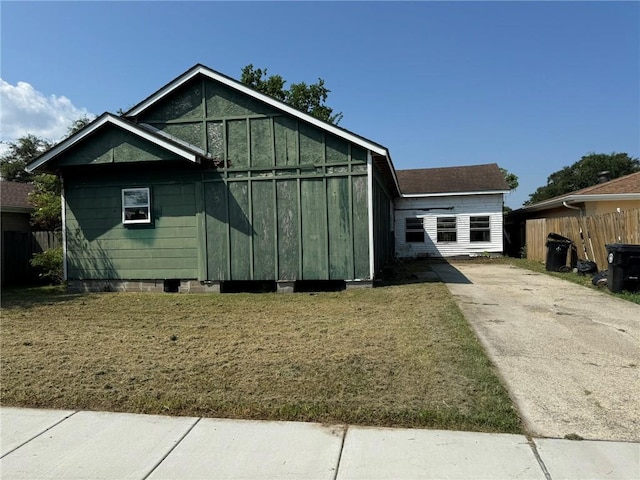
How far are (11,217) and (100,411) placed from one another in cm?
1514

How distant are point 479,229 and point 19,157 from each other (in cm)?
3739

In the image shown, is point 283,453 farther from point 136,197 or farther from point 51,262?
point 51,262

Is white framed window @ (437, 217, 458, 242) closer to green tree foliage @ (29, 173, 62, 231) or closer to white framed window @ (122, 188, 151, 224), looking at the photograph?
white framed window @ (122, 188, 151, 224)

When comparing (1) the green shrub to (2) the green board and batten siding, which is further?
(1) the green shrub

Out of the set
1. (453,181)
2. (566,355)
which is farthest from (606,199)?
(566,355)

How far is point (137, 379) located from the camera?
175 inches

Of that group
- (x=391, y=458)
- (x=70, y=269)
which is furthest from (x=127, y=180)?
(x=391, y=458)

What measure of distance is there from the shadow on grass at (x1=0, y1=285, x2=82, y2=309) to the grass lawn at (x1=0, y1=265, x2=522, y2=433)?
1.23 metres

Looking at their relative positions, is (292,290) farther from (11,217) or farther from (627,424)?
(11,217)

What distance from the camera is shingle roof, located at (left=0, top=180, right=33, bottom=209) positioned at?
15398mm

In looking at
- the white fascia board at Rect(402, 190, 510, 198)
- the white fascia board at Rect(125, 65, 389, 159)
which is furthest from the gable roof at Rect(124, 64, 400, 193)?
the white fascia board at Rect(402, 190, 510, 198)

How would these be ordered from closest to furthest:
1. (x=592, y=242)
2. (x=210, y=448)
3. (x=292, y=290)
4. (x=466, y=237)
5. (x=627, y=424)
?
(x=210, y=448) < (x=627, y=424) < (x=292, y=290) < (x=592, y=242) < (x=466, y=237)

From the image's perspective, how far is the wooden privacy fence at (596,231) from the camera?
10516 mm

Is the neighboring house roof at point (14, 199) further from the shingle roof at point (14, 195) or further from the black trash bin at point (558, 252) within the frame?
the black trash bin at point (558, 252)
